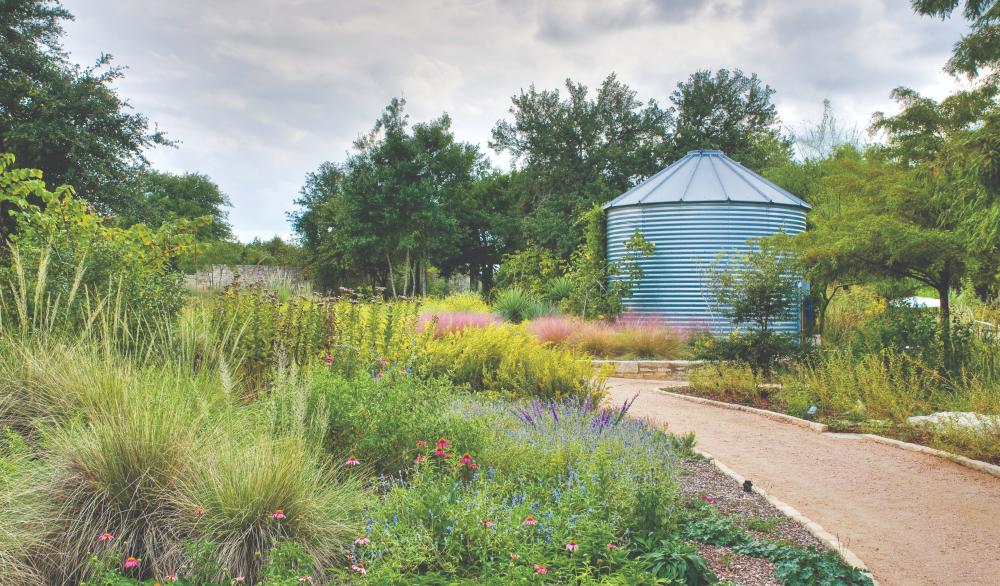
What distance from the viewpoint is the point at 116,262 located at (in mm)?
6055

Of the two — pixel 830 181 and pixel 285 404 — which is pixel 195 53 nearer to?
pixel 285 404

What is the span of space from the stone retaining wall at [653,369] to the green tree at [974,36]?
Answer: 669cm

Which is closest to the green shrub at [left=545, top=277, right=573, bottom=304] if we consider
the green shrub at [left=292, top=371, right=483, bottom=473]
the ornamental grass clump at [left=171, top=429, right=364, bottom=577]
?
the green shrub at [left=292, top=371, right=483, bottom=473]

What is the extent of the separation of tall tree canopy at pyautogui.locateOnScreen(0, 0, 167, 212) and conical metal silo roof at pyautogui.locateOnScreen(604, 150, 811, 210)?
12.8 metres

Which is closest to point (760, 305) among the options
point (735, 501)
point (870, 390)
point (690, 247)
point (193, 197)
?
point (870, 390)

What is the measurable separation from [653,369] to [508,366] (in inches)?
201

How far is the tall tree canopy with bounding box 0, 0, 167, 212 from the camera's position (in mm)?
16000

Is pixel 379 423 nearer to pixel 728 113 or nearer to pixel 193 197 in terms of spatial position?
pixel 728 113

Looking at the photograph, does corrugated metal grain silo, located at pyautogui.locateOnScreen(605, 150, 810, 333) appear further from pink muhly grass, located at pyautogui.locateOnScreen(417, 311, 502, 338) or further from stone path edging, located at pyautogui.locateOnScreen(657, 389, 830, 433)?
stone path edging, located at pyautogui.locateOnScreen(657, 389, 830, 433)

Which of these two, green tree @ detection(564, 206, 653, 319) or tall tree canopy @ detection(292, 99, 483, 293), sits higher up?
tall tree canopy @ detection(292, 99, 483, 293)

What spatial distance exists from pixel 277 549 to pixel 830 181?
1150cm

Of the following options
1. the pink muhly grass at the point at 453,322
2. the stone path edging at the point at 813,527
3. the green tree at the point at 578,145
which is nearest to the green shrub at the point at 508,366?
the pink muhly grass at the point at 453,322

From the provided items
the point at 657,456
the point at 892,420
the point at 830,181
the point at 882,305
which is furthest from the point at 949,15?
the point at 882,305

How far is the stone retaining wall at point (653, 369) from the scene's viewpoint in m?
11.9
